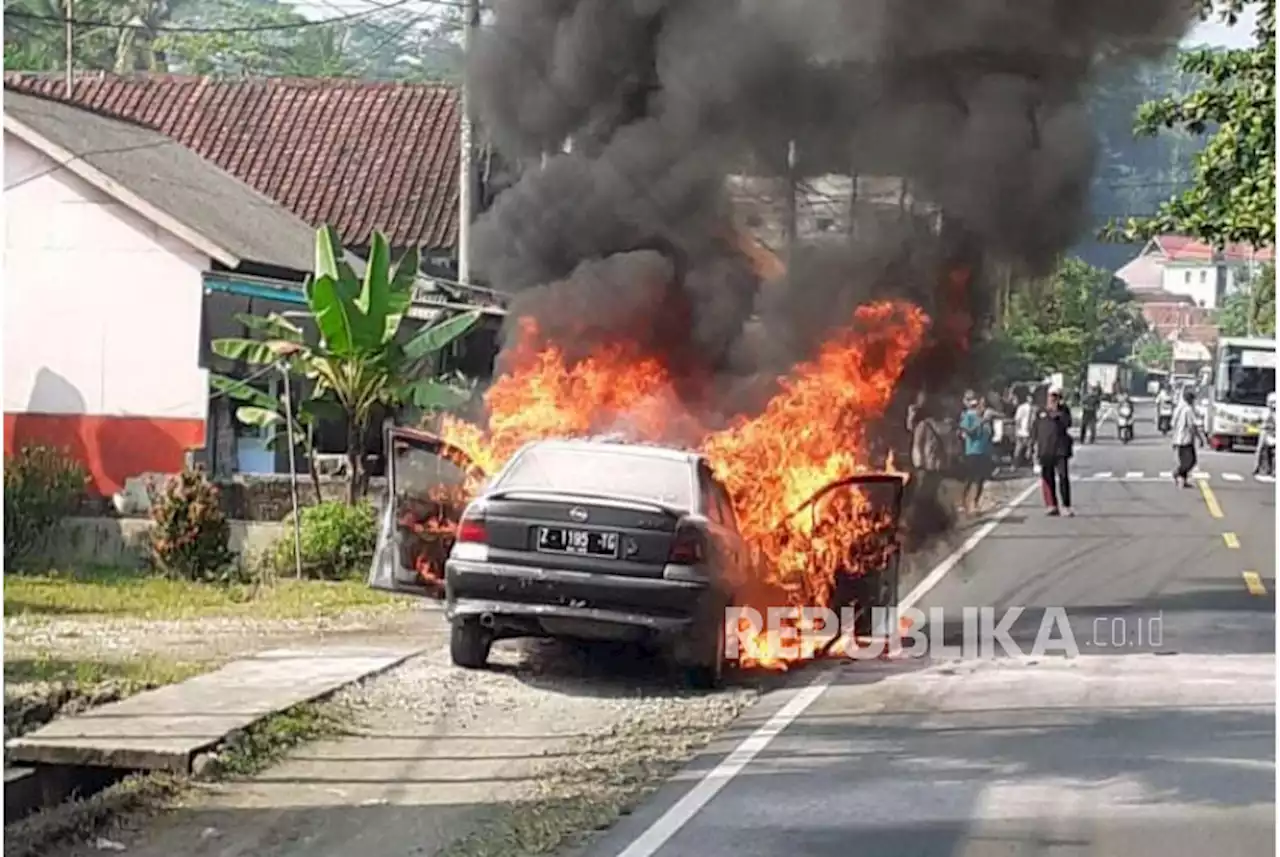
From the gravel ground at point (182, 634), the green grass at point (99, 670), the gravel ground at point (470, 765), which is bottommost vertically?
the gravel ground at point (470, 765)

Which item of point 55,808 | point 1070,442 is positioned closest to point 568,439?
point 55,808

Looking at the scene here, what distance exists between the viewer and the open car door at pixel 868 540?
10.5m

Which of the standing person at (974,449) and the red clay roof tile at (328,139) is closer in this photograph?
the red clay roof tile at (328,139)

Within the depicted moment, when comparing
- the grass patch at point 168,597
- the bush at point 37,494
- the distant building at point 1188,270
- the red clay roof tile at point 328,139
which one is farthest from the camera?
the red clay roof tile at point 328,139

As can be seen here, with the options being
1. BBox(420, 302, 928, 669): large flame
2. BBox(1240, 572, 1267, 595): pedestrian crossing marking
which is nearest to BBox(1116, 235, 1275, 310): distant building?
BBox(420, 302, 928, 669): large flame

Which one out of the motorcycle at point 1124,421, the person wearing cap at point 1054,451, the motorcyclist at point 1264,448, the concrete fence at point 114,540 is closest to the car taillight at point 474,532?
A: the concrete fence at point 114,540

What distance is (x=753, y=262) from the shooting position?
12.5 meters

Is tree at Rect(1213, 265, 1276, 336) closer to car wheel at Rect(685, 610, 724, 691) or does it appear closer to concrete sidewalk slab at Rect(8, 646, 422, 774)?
car wheel at Rect(685, 610, 724, 691)

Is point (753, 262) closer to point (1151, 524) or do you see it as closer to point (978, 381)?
point (978, 381)

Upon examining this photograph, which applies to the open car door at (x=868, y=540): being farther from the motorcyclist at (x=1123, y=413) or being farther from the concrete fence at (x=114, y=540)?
the motorcyclist at (x=1123, y=413)

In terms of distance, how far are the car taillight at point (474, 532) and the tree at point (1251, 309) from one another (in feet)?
13.8

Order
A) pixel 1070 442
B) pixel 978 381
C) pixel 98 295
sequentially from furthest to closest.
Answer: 1. pixel 1070 442
2. pixel 978 381
3. pixel 98 295

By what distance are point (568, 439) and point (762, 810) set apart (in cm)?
413

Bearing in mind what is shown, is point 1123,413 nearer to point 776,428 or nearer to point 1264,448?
point 1264,448
